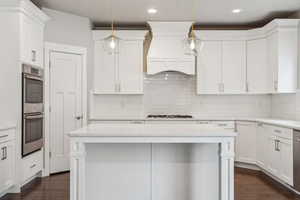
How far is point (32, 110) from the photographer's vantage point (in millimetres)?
3910

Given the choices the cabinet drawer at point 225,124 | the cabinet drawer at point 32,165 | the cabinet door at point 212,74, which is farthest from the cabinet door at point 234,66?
the cabinet drawer at point 32,165

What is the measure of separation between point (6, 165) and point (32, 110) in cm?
87

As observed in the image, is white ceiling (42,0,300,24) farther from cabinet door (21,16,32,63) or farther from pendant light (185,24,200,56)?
pendant light (185,24,200,56)

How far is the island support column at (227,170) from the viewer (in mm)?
2674

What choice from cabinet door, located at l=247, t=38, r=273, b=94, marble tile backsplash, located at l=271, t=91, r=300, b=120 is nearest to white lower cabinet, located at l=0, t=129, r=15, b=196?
cabinet door, located at l=247, t=38, r=273, b=94

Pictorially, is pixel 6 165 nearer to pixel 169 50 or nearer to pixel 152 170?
pixel 152 170

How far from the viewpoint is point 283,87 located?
467cm

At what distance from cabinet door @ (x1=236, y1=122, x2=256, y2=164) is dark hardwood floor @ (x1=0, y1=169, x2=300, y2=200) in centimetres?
50

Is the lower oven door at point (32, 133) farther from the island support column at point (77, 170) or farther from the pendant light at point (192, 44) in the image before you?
the pendant light at point (192, 44)

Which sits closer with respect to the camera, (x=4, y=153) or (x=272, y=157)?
(x=4, y=153)

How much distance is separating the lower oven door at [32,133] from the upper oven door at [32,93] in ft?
0.36

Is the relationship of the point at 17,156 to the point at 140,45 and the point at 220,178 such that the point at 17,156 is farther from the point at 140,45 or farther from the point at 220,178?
the point at 140,45

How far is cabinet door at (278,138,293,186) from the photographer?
3679 mm

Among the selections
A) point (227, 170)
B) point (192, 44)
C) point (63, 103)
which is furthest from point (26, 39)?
point (227, 170)
